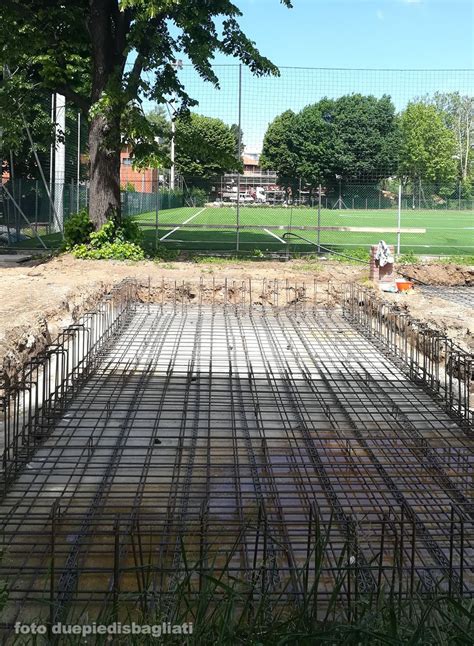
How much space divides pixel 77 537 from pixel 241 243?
16058 millimetres

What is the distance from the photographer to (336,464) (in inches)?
203

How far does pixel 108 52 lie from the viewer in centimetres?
1538

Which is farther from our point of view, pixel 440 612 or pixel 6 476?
pixel 6 476

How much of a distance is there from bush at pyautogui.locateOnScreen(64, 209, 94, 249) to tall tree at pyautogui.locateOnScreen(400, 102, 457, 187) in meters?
9.79

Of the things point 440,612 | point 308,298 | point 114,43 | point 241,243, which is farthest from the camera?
point 241,243

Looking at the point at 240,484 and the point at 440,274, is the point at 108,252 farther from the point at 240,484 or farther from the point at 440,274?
the point at 240,484

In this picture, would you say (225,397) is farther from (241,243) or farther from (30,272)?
Answer: (241,243)

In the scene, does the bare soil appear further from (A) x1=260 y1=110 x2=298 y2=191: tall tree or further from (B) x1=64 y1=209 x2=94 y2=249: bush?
(A) x1=260 y1=110 x2=298 y2=191: tall tree

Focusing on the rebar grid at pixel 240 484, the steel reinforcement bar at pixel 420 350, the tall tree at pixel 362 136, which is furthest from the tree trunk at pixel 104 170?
the tall tree at pixel 362 136

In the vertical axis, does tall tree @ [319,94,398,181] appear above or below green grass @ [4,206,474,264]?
Answer: above

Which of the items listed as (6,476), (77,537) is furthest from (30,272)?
(77,537)

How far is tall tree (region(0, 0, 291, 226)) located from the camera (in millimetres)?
14742

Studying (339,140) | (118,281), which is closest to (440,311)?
(118,281)

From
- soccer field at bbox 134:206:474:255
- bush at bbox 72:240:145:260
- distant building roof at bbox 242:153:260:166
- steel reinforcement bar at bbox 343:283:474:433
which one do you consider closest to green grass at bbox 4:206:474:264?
soccer field at bbox 134:206:474:255
